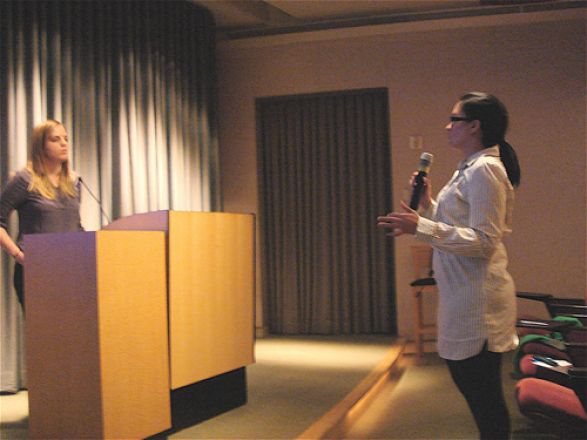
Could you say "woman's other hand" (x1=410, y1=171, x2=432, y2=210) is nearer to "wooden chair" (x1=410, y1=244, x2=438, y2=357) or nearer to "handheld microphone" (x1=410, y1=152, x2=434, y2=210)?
"handheld microphone" (x1=410, y1=152, x2=434, y2=210)

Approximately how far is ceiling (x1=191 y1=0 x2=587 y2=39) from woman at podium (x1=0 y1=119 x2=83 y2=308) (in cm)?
300

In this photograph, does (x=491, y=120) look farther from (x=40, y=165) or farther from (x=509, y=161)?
(x=40, y=165)

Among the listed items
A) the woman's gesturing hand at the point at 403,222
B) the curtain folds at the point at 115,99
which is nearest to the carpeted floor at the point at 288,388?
the curtain folds at the point at 115,99

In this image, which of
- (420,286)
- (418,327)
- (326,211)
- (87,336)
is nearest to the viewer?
(87,336)

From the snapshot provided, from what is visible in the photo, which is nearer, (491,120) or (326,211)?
(491,120)

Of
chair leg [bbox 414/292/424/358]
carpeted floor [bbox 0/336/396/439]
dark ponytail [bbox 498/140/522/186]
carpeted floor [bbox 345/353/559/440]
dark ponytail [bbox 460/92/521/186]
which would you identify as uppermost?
dark ponytail [bbox 460/92/521/186]

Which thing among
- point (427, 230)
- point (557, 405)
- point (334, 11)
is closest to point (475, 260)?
point (427, 230)

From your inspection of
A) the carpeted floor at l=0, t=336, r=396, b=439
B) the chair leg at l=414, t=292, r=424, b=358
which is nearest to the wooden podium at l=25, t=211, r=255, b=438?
the carpeted floor at l=0, t=336, r=396, b=439

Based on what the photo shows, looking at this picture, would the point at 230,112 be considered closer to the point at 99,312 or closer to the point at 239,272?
the point at 239,272

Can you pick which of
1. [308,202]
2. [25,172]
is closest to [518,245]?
[308,202]

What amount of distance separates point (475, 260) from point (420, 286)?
3.79 meters

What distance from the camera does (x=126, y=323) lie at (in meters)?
2.85

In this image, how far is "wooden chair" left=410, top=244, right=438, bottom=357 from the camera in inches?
217

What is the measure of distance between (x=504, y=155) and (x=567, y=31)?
493cm
